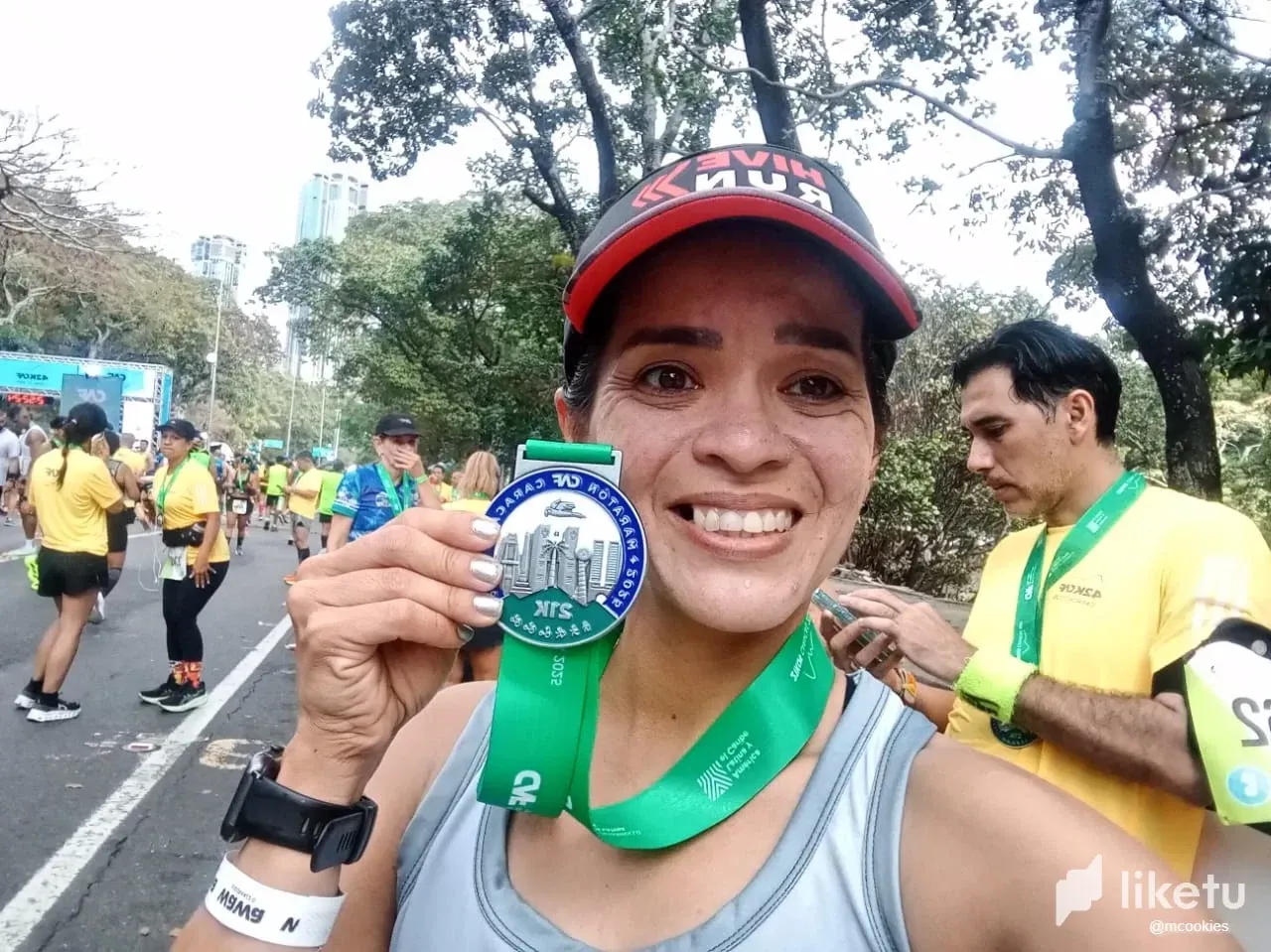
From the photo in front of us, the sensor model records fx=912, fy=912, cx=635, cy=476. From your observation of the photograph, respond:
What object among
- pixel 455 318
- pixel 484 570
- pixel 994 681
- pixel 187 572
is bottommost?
pixel 187 572

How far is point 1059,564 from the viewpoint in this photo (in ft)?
6.50

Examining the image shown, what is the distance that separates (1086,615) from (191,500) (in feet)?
20.2

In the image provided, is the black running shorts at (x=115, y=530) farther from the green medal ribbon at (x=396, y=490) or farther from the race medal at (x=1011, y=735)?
the race medal at (x=1011, y=735)

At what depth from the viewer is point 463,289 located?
20094mm

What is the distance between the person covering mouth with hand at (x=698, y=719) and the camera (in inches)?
40.9

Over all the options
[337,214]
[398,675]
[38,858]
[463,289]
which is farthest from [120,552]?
[337,214]

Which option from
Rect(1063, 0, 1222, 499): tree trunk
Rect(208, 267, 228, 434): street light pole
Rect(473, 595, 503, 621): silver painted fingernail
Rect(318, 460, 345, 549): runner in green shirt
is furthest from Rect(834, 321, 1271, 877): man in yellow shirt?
Rect(208, 267, 228, 434): street light pole

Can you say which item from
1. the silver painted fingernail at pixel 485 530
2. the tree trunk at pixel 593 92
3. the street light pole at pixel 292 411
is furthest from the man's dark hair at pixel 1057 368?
the street light pole at pixel 292 411

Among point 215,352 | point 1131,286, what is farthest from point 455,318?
point 215,352

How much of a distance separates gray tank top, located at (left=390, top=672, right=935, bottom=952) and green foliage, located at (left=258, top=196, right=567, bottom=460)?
495 inches

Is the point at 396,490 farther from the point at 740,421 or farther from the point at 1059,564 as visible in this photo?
the point at 740,421

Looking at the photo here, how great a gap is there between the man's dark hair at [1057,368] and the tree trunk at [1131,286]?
4.85 meters

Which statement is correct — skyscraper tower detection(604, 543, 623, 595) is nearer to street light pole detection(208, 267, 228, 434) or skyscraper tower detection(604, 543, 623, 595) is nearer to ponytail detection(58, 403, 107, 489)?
ponytail detection(58, 403, 107, 489)

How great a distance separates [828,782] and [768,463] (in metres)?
0.40
